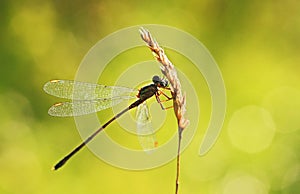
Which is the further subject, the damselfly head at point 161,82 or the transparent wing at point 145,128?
the transparent wing at point 145,128

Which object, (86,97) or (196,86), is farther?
(196,86)

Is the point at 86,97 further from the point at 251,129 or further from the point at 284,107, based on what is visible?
the point at 284,107

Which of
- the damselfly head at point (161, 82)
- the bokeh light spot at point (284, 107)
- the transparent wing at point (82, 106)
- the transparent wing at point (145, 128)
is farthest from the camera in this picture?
the bokeh light spot at point (284, 107)

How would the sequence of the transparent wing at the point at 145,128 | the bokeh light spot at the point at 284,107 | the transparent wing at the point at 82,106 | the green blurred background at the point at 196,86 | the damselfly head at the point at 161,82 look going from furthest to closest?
the bokeh light spot at the point at 284,107 → the green blurred background at the point at 196,86 → the transparent wing at the point at 82,106 → the transparent wing at the point at 145,128 → the damselfly head at the point at 161,82

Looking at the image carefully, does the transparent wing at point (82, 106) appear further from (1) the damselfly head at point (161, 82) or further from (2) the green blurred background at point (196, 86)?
(2) the green blurred background at point (196, 86)

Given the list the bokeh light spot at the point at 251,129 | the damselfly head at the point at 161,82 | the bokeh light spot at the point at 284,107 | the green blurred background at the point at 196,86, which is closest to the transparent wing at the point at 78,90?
the damselfly head at the point at 161,82

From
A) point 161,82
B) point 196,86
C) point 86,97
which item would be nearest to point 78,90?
point 86,97

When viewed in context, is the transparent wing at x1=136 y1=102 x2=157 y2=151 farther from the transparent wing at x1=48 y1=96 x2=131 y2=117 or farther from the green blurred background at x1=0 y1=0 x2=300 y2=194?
the green blurred background at x1=0 y1=0 x2=300 y2=194
